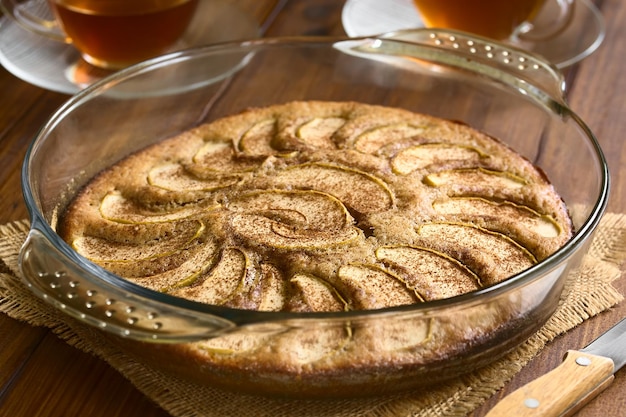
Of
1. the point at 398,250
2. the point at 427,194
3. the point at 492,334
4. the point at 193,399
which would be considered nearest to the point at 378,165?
the point at 427,194

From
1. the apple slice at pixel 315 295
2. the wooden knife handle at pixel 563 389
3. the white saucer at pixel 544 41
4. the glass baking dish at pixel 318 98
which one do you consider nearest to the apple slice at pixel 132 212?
the glass baking dish at pixel 318 98

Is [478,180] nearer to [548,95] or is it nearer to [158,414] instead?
A: [548,95]

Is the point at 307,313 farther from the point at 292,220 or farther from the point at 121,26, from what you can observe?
the point at 121,26

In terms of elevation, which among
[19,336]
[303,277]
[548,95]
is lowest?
[19,336]

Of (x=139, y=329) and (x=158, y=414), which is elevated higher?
(x=139, y=329)

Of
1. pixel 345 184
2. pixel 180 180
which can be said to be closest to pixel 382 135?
pixel 345 184

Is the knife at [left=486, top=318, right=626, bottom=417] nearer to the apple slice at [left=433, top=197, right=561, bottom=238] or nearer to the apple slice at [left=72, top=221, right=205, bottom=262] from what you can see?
the apple slice at [left=433, top=197, right=561, bottom=238]

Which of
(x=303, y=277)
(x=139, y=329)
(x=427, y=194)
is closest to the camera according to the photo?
(x=139, y=329)

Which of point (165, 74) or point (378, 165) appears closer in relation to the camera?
point (378, 165)
